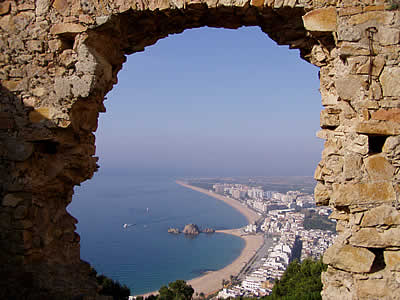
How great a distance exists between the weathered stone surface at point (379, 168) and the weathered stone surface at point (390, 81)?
0.61 meters

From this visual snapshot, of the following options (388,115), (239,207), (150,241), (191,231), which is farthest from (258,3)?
(239,207)

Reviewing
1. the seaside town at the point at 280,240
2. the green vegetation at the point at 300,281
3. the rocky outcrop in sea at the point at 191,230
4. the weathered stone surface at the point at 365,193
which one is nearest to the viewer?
the weathered stone surface at the point at 365,193

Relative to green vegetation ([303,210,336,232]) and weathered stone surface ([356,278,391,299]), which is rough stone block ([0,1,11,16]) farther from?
green vegetation ([303,210,336,232])

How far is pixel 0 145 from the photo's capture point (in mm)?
3875

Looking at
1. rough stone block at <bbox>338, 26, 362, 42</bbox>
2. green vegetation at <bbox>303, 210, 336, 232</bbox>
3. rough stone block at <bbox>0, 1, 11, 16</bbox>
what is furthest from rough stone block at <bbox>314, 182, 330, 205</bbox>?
green vegetation at <bbox>303, 210, 336, 232</bbox>

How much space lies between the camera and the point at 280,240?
939 inches

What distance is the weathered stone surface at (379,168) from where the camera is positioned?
289cm

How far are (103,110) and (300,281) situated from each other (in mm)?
8505

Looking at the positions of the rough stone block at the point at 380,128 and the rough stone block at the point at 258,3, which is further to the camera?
the rough stone block at the point at 258,3

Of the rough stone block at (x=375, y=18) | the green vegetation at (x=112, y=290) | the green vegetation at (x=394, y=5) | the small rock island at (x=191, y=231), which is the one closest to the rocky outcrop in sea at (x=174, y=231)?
the small rock island at (x=191, y=231)

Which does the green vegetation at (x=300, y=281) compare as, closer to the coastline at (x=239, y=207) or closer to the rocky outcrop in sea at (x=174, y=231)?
the rocky outcrop in sea at (x=174, y=231)

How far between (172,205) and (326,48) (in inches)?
1693

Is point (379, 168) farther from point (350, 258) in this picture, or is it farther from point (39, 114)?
point (39, 114)

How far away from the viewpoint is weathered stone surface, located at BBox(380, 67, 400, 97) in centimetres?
295
